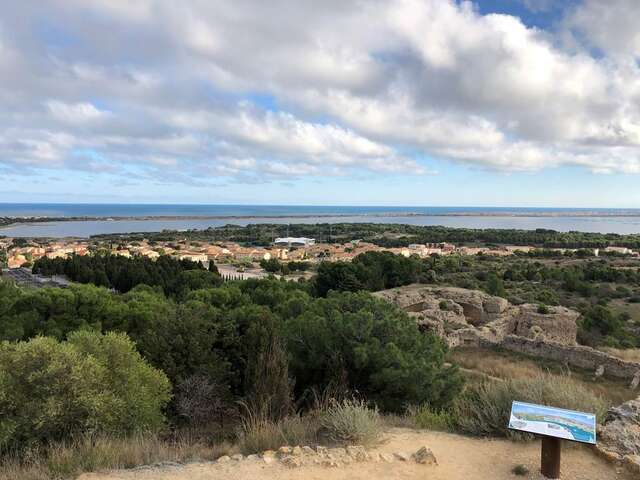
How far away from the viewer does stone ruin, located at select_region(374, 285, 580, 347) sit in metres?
18.8

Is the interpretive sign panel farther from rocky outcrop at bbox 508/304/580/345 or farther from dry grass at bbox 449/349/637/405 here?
rocky outcrop at bbox 508/304/580/345

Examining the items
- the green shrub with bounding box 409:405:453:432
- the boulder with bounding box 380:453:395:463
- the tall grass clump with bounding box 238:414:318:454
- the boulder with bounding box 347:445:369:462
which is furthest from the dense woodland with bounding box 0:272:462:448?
the boulder with bounding box 380:453:395:463

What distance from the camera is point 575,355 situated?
16.1m

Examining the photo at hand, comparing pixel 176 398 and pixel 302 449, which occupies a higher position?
pixel 302 449

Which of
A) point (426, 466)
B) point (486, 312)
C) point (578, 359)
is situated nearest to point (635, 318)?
point (486, 312)

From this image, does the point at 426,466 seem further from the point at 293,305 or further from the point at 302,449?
the point at 293,305

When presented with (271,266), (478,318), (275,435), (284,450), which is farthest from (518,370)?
(271,266)

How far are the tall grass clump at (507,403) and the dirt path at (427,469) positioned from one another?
542 mm

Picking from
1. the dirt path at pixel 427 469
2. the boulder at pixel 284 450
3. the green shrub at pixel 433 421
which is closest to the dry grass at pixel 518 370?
the green shrub at pixel 433 421

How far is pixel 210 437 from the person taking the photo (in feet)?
22.0

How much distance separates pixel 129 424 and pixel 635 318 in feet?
97.7

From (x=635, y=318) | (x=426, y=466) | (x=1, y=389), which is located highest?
(x=1, y=389)

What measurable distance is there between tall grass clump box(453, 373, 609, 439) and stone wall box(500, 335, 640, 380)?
1003 cm

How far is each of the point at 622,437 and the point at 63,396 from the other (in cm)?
699
